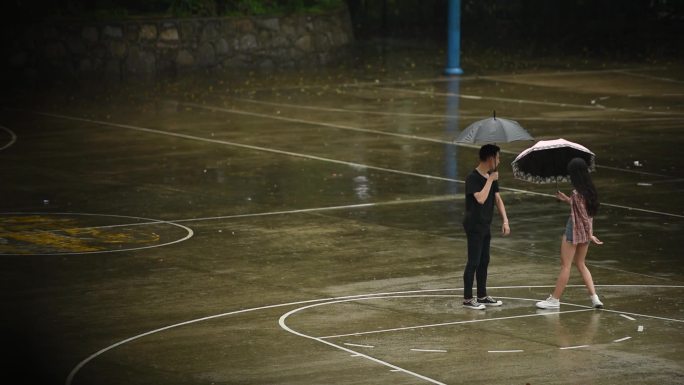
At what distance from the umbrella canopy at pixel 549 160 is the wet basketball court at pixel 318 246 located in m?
1.13

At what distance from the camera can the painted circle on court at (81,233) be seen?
634 inches

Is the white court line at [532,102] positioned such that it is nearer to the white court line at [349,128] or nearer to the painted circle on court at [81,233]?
the white court line at [349,128]

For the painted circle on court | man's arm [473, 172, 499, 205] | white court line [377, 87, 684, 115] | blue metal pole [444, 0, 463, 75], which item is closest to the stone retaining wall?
blue metal pole [444, 0, 463, 75]

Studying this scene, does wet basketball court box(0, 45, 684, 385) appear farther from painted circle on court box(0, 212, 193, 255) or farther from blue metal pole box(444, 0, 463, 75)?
blue metal pole box(444, 0, 463, 75)

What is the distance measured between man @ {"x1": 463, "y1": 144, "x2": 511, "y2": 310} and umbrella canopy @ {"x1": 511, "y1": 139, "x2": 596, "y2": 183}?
15.3 inches

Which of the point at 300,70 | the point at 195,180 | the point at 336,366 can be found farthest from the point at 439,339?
the point at 300,70

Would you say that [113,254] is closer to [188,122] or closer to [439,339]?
[439,339]

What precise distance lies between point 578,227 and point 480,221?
870mm

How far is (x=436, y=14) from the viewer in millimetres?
50281

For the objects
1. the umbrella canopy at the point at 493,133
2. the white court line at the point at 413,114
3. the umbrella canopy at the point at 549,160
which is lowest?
the white court line at the point at 413,114

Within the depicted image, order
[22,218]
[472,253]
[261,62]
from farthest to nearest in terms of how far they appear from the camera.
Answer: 1. [261,62]
2. [22,218]
3. [472,253]

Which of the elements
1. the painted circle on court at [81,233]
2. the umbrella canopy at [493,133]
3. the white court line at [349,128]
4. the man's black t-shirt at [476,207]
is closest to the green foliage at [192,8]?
the white court line at [349,128]

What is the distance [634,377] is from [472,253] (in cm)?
273

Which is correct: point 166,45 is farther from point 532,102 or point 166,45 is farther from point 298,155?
point 298,155
